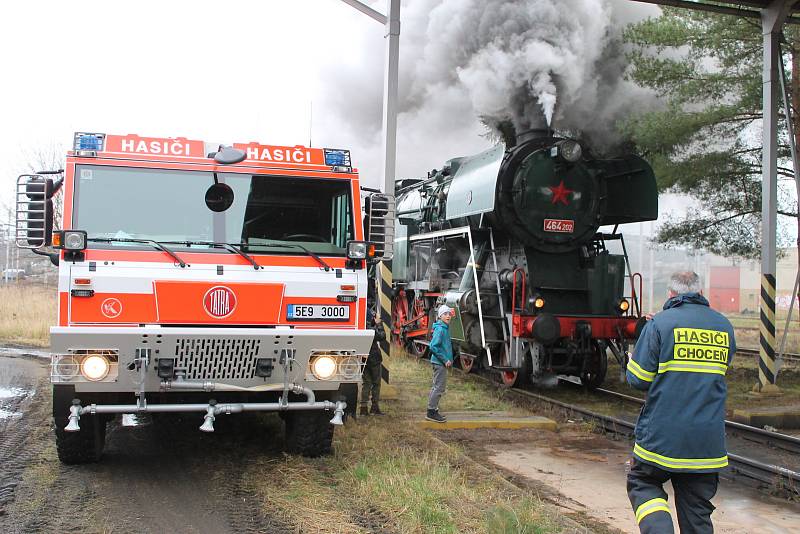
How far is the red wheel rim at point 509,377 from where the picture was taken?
1158 cm

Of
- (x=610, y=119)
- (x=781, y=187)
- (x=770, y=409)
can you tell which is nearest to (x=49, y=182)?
(x=770, y=409)

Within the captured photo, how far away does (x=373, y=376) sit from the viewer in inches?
345

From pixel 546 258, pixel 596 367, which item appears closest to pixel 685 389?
pixel 546 258

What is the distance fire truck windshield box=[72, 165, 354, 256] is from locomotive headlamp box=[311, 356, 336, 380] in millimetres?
906

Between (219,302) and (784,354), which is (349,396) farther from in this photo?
(784,354)

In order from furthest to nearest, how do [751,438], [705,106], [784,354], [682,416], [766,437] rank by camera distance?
[784,354]
[705,106]
[751,438]
[766,437]
[682,416]

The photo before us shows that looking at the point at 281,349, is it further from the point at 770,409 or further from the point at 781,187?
the point at 781,187

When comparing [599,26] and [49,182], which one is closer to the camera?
[49,182]

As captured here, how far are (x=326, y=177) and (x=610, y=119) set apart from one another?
8336 mm

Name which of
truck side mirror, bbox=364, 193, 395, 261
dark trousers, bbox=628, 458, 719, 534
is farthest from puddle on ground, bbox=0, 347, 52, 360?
dark trousers, bbox=628, 458, 719, 534

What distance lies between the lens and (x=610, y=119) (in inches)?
531

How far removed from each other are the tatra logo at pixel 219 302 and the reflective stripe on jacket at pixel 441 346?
137 inches

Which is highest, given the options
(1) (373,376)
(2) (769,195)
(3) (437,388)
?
(2) (769,195)

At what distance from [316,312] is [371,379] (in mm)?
2899
